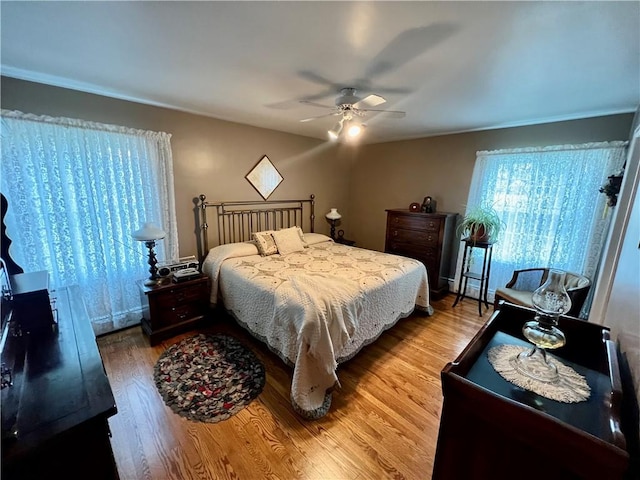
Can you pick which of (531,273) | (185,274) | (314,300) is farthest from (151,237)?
(531,273)

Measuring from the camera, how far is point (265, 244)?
11.1 feet

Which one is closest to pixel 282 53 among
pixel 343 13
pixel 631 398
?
pixel 343 13

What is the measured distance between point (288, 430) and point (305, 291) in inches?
36.4

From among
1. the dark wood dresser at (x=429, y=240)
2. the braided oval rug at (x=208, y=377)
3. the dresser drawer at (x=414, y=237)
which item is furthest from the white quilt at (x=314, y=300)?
the dresser drawer at (x=414, y=237)

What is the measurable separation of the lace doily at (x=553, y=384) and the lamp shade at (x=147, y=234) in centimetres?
275

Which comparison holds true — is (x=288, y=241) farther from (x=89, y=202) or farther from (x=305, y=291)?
(x=89, y=202)

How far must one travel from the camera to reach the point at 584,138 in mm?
2871

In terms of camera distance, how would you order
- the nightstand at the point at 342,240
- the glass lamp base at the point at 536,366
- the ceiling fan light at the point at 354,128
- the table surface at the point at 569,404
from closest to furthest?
the table surface at the point at 569,404 < the glass lamp base at the point at 536,366 < the ceiling fan light at the point at 354,128 < the nightstand at the point at 342,240

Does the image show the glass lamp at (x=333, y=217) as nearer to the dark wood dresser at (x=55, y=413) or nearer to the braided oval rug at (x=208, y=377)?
the braided oval rug at (x=208, y=377)

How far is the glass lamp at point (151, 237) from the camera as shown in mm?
2490

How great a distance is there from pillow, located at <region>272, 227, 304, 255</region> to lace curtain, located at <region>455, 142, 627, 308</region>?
8.10 ft

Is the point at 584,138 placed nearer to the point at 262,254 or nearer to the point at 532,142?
the point at 532,142

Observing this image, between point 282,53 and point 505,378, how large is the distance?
203 centimetres

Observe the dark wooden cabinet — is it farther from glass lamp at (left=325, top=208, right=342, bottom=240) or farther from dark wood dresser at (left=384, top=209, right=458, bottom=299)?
glass lamp at (left=325, top=208, right=342, bottom=240)
